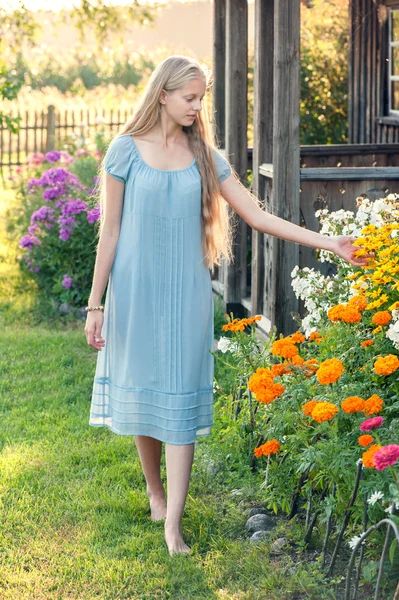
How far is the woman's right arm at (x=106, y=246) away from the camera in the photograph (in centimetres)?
358

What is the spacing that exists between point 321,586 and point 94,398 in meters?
1.23

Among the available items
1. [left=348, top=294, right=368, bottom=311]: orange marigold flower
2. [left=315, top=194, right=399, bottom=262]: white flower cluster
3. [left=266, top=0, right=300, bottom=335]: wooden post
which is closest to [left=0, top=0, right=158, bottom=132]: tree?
[left=266, top=0, right=300, bottom=335]: wooden post

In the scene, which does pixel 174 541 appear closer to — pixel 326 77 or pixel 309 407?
pixel 309 407

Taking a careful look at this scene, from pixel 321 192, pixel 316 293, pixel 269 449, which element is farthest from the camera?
pixel 321 192

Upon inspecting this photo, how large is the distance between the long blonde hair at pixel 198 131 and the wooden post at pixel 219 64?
13.6 ft

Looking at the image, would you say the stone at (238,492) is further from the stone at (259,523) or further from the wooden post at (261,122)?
the wooden post at (261,122)

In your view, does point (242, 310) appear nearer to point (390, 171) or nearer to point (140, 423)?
point (390, 171)

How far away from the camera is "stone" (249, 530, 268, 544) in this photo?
363 centimetres

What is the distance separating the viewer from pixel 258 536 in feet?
12.0

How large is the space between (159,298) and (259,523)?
3.32 feet

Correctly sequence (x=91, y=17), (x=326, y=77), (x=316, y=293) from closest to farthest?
1. (x=316, y=293)
2. (x=326, y=77)
3. (x=91, y=17)

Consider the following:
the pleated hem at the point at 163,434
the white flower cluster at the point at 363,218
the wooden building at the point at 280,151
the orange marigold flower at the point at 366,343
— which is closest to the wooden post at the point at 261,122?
the wooden building at the point at 280,151

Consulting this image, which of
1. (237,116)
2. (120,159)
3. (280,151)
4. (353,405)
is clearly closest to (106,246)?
(120,159)

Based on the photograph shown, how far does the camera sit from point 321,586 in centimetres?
318
